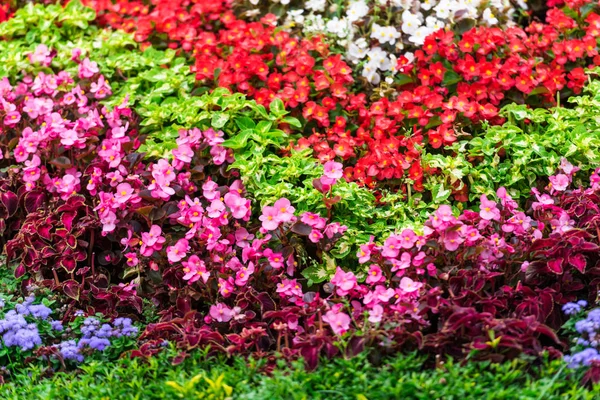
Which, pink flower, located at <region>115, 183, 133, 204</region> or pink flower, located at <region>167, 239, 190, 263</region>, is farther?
pink flower, located at <region>115, 183, 133, 204</region>

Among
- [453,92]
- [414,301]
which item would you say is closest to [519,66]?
[453,92]

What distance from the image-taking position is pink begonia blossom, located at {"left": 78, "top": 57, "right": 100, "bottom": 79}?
462 cm

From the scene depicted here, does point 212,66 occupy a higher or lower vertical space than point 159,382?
higher

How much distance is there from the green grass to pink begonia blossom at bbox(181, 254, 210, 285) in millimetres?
409

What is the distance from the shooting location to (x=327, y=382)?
294cm

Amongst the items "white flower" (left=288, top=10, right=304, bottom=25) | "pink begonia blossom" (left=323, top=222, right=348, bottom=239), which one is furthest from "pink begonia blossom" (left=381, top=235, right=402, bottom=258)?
"white flower" (left=288, top=10, right=304, bottom=25)

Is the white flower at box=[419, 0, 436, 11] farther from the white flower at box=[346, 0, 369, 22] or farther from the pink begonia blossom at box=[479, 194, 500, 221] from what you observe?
the pink begonia blossom at box=[479, 194, 500, 221]

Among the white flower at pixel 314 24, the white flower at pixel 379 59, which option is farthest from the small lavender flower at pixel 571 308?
the white flower at pixel 314 24

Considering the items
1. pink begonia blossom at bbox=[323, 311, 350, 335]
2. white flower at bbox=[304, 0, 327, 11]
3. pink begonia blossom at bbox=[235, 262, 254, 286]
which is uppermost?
white flower at bbox=[304, 0, 327, 11]

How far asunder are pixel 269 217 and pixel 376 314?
0.67m

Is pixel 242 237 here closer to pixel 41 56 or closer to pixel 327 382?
pixel 327 382

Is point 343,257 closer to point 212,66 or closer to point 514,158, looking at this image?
point 514,158

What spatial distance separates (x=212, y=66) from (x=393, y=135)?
1014mm

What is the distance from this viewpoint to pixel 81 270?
3729mm
